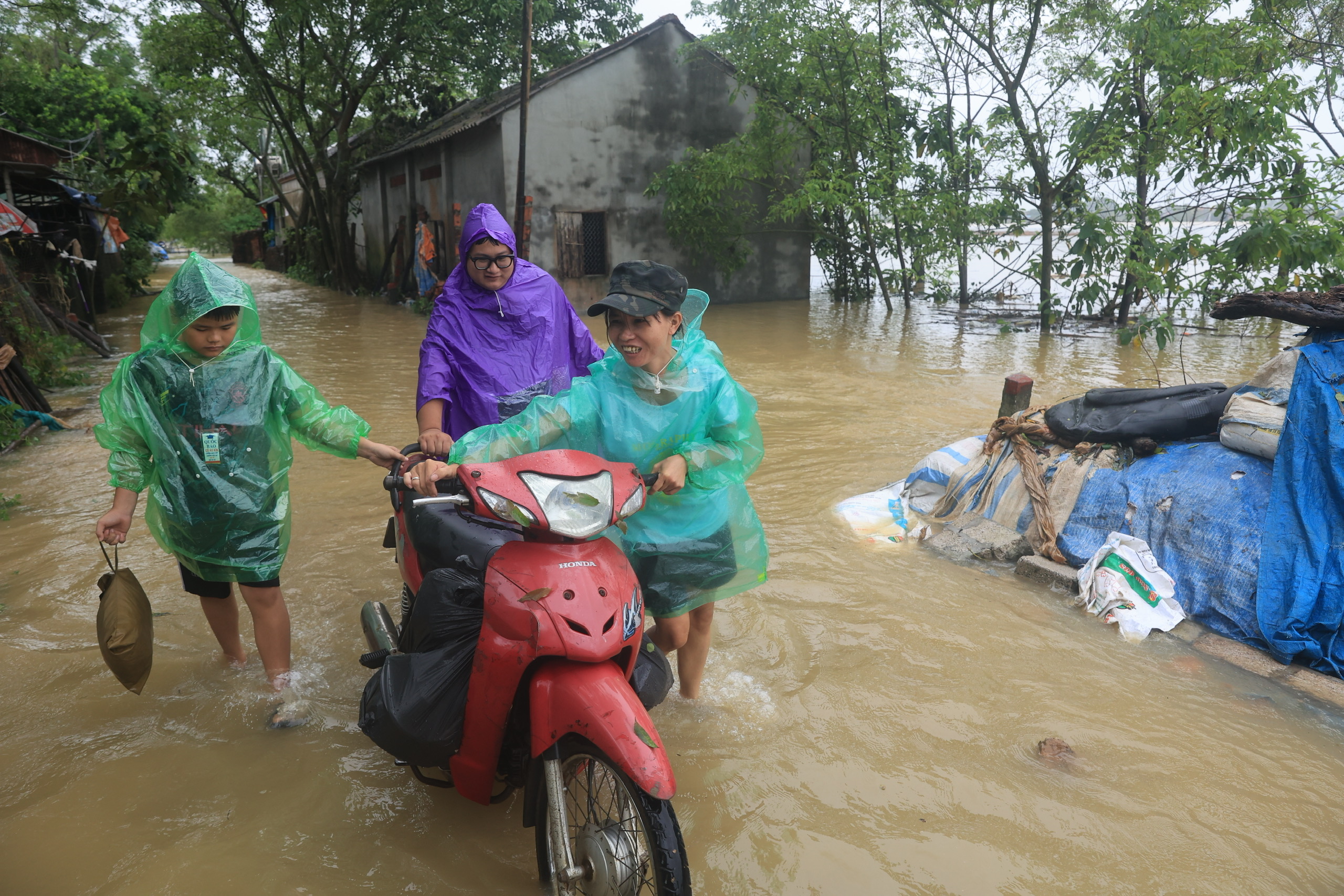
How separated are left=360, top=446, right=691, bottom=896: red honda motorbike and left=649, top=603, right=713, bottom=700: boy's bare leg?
45 centimetres

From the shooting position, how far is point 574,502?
193 cm

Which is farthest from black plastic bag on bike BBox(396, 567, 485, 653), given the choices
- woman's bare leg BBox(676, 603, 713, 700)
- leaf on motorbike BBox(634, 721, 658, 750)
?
woman's bare leg BBox(676, 603, 713, 700)

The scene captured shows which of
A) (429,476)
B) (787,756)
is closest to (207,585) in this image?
(429,476)

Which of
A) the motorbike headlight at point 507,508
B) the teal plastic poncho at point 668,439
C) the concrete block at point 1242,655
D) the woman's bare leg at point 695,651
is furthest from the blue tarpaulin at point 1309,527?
the motorbike headlight at point 507,508

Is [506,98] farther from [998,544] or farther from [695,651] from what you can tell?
[695,651]

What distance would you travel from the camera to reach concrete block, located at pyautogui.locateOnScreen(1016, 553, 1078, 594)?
13.3ft

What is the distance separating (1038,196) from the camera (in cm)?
1252

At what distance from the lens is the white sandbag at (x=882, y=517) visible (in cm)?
477

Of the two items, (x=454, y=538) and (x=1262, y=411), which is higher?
(x=1262, y=411)

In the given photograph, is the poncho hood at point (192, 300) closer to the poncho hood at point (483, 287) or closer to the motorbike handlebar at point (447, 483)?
the poncho hood at point (483, 287)

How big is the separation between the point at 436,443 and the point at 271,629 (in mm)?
1036

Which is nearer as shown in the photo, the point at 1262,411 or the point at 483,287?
the point at 483,287

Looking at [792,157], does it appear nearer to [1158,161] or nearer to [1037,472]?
[1158,161]

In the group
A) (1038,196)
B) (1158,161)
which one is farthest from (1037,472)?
(1038,196)
